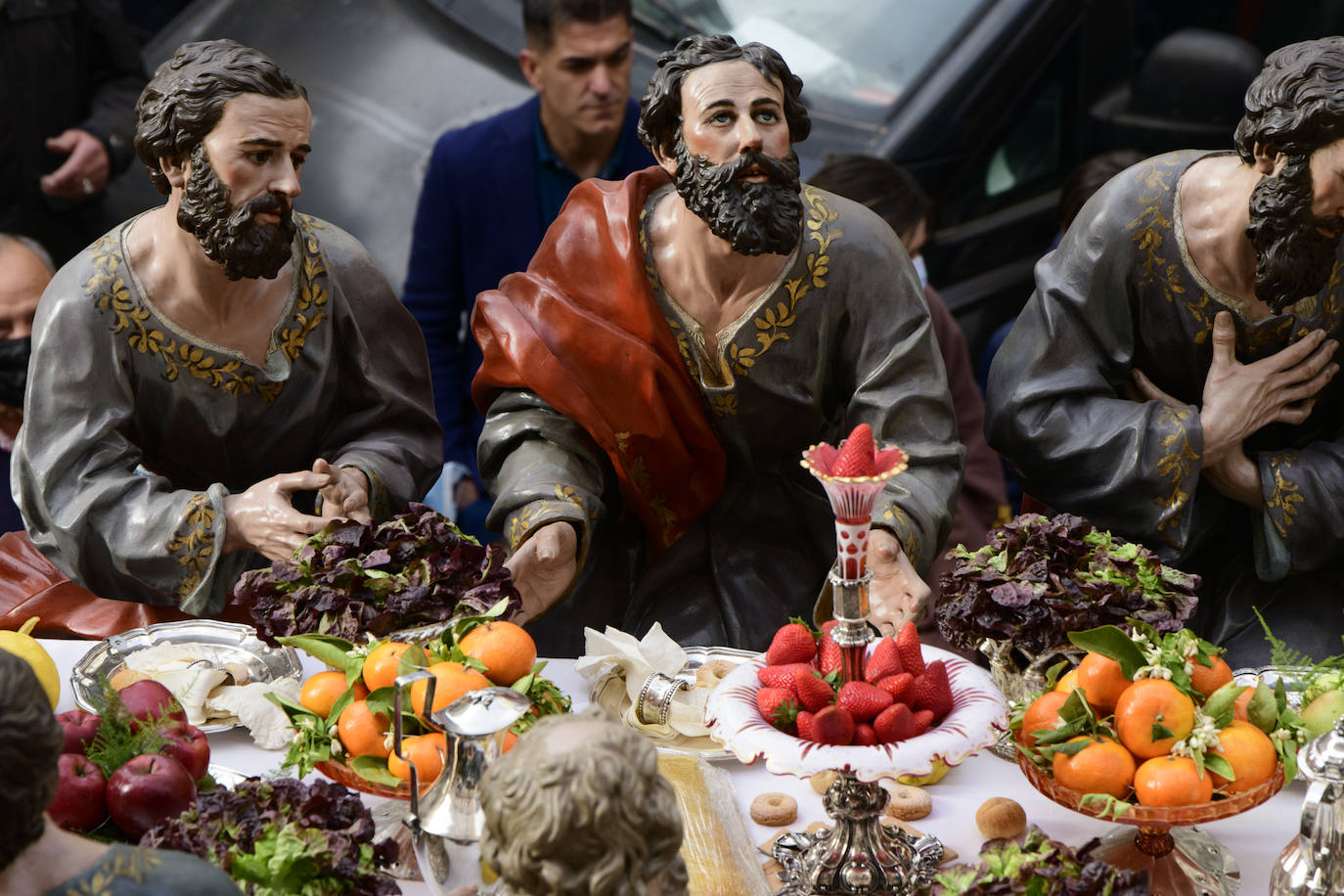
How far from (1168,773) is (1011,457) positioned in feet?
4.12

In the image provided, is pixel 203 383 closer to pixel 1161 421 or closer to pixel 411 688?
pixel 411 688

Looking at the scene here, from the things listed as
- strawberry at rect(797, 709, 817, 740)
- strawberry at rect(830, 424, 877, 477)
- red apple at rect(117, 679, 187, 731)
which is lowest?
red apple at rect(117, 679, 187, 731)

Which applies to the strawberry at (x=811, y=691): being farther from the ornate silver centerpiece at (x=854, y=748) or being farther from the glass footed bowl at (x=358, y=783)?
the glass footed bowl at (x=358, y=783)

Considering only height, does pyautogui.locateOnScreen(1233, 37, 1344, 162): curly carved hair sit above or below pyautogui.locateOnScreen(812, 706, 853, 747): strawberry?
above

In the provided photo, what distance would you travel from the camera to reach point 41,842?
1618 mm

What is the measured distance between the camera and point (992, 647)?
2430 mm

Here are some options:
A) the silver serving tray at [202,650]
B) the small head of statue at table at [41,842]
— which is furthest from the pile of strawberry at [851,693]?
the silver serving tray at [202,650]

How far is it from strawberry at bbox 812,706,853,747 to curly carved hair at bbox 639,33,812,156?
1.42 meters

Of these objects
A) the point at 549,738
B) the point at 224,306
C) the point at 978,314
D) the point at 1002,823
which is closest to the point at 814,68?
the point at 978,314

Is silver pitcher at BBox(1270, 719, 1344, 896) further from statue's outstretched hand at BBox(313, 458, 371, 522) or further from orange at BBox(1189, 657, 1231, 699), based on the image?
statue's outstretched hand at BBox(313, 458, 371, 522)

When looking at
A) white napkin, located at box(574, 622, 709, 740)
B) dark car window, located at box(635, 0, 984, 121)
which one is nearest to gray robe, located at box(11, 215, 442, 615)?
white napkin, located at box(574, 622, 709, 740)

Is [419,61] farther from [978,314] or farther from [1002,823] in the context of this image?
[1002,823]

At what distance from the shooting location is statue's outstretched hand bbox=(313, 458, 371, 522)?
9.56ft

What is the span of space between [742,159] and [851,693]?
1.29 metres
